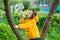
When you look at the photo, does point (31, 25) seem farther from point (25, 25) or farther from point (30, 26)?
point (25, 25)

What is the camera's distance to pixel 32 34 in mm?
5387

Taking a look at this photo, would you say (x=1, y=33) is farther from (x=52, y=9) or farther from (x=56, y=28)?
(x=56, y=28)

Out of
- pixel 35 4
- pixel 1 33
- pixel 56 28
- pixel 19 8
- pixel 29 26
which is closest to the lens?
pixel 29 26

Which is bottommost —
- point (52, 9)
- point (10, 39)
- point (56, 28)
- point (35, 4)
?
point (35, 4)

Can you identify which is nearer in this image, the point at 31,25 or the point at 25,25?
the point at 25,25

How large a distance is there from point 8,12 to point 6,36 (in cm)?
181

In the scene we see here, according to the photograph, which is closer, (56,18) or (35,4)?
(56,18)

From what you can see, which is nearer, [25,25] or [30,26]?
[25,25]

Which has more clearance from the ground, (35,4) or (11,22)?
(11,22)

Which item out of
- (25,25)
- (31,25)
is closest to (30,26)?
(31,25)

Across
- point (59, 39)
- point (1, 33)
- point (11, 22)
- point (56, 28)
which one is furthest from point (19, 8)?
point (56, 28)

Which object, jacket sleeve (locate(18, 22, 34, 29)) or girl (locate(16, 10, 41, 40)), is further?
girl (locate(16, 10, 41, 40))

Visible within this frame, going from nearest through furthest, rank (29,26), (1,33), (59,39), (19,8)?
1. (29,26)
2. (19,8)
3. (1,33)
4. (59,39)

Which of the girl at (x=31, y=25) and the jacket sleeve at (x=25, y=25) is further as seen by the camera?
Answer: the girl at (x=31, y=25)
